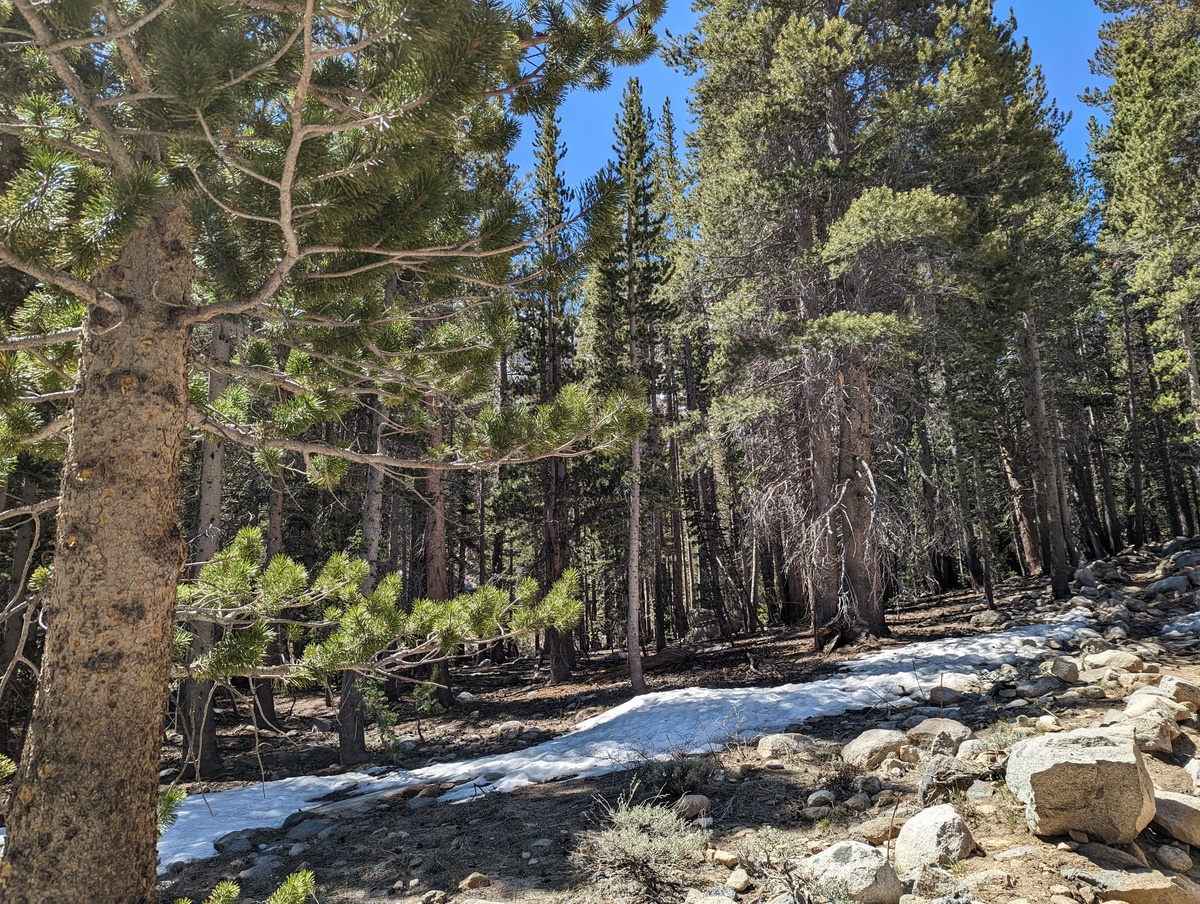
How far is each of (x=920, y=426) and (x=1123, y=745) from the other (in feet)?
45.3

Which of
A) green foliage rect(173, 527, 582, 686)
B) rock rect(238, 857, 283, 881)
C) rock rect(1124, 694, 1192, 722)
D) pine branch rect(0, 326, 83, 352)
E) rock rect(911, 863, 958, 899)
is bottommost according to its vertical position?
rock rect(238, 857, 283, 881)

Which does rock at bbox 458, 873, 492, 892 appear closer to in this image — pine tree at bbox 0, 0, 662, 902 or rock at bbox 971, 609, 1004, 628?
pine tree at bbox 0, 0, 662, 902

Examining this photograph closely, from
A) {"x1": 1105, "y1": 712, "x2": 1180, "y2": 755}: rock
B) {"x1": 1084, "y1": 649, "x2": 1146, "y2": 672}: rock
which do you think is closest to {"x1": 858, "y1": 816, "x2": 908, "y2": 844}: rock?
{"x1": 1105, "y1": 712, "x2": 1180, "y2": 755}: rock

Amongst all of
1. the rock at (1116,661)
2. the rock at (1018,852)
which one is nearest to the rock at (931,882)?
the rock at (1018,852)

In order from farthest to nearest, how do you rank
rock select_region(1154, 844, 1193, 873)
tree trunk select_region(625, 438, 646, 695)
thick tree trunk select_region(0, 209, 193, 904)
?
1. tree trunk select_region(625, 438, 646, 695)
2. rock select_region(1154, 844, 1193, 873)
3. thick tree trunk select_region(0, 209, 193, 904)

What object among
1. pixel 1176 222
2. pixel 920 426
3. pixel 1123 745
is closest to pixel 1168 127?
pixel 1176 222

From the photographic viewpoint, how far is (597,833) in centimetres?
531

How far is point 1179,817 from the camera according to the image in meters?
4.09

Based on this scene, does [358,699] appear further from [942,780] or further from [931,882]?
[931,882]

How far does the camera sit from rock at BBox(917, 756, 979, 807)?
16.0ft

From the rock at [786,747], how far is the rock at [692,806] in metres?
1.46

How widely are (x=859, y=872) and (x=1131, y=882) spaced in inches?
50.3

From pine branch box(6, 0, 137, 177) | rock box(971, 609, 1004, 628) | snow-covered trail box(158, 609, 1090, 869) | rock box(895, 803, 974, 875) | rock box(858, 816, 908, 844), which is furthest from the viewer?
rock box(971, 609, 1004, 628)

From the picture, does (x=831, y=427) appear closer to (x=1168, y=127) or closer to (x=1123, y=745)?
(x=1123, y=745)
